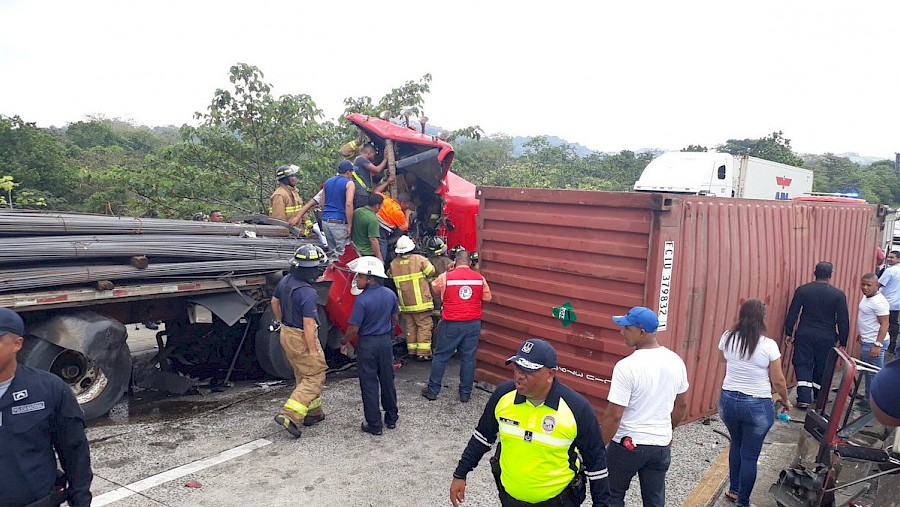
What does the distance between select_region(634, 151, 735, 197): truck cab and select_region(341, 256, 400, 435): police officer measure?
35.1 ft

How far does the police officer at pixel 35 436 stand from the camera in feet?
8.76

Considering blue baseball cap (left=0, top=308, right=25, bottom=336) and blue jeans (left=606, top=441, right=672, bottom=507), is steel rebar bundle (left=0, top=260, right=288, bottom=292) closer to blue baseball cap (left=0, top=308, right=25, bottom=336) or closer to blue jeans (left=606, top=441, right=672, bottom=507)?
blue baseball cap (left=0, top=308, right=25, bottom=336)

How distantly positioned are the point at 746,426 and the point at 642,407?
1.24m

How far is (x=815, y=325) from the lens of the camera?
6672mm

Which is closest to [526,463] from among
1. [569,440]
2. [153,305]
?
[569,440]

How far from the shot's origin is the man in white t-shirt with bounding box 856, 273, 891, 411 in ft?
23.3

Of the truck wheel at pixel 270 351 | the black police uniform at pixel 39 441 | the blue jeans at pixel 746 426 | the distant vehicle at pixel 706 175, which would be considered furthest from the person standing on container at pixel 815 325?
the distant vehicle at pixel 706 175

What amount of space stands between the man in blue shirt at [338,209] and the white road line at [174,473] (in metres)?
2.90

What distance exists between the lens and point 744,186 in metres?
15.9

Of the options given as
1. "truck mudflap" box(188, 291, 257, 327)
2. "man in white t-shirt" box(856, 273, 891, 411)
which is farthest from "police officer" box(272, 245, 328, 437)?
"man in white t-shirt" box(856, 273, 891, 411)

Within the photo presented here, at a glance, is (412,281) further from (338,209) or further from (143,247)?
(143,247)

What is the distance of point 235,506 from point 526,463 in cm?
233

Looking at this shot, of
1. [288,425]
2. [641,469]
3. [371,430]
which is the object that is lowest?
[371,430]

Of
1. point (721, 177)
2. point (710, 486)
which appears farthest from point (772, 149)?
point (710, 486)
